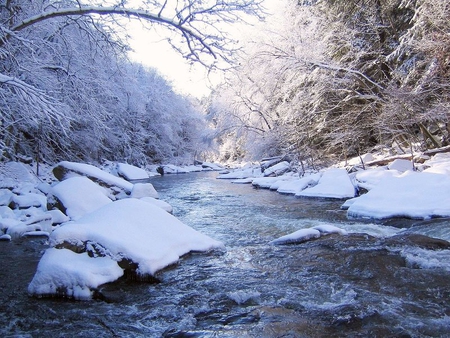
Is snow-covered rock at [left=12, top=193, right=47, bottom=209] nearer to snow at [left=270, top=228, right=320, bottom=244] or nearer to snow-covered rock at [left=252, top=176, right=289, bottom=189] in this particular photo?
snow at [left=270, top=228, right=320, bottom=244]

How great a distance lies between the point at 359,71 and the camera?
36.8ft

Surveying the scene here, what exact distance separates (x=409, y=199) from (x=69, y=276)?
20.5ft

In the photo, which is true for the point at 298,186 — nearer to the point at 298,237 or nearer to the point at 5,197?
the point at 298,237

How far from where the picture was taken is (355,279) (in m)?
3.47

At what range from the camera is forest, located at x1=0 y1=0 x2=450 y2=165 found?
4.57 metres

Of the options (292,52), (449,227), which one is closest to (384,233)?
(449,227)

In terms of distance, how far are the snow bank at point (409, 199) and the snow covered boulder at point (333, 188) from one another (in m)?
1.84

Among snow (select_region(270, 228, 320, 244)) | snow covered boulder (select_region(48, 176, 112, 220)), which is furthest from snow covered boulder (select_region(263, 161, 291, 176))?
snow (select_region(270, 228, 320, 244))

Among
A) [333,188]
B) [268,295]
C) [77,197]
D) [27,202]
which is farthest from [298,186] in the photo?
[268,295]

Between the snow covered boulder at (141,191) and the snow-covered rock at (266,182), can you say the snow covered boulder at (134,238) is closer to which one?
the snow covered boulder at (141,191)

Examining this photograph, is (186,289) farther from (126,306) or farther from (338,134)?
(338,134)

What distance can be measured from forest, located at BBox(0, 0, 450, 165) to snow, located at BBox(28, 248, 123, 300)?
176 centimetres

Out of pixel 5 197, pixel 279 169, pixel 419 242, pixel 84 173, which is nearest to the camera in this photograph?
pixel 419 242

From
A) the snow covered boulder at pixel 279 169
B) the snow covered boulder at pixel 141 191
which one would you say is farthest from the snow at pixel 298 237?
the snow covered boulder at pixel 279 169
